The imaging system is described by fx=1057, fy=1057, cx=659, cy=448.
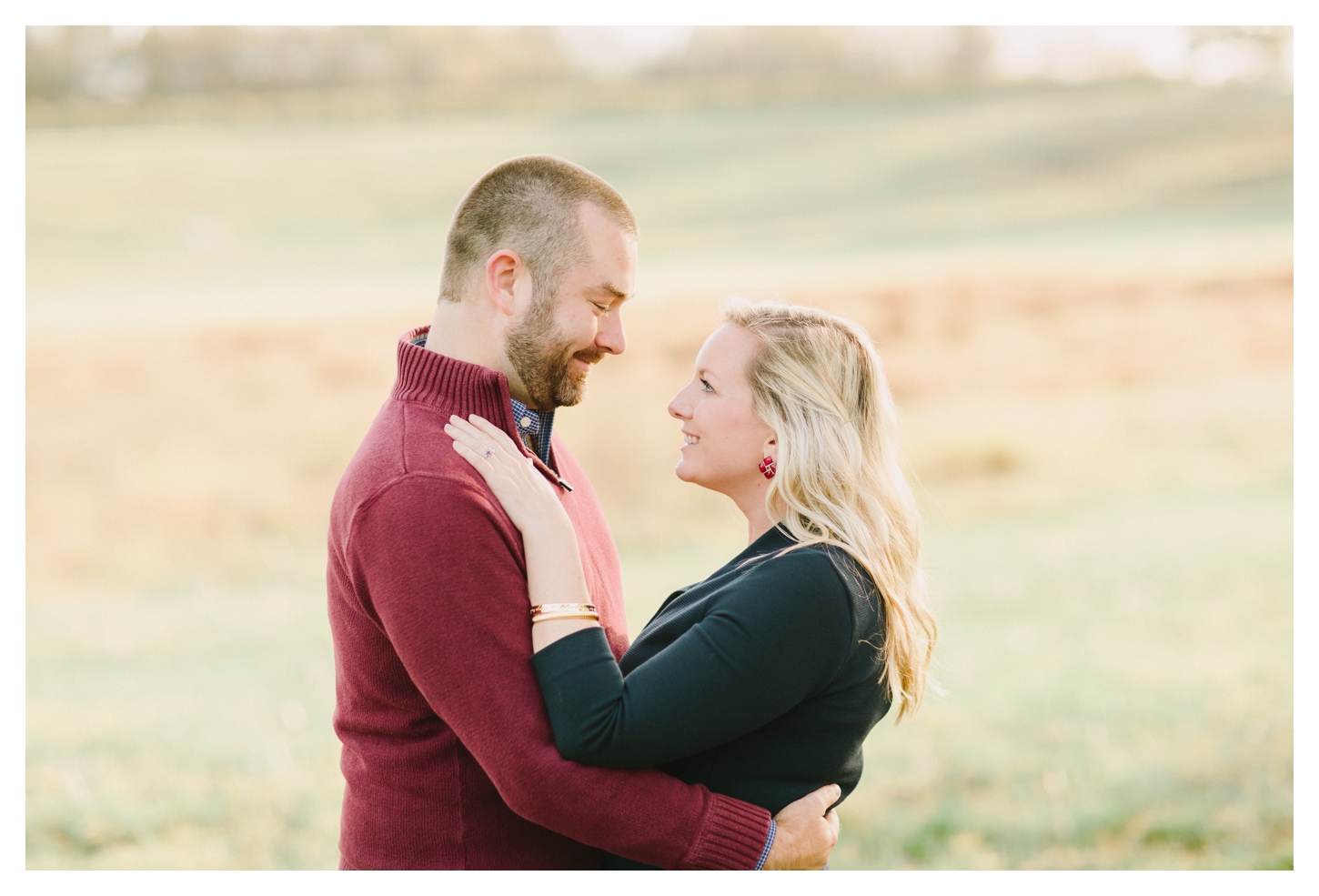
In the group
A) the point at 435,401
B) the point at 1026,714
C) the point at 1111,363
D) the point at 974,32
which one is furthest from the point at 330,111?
the point at 435,401

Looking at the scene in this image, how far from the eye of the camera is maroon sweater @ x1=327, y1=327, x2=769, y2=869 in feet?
5.88

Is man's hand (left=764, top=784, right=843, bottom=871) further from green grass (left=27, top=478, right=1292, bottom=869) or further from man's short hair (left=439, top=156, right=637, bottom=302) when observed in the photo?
green grass (left=27, top=478, right=1292, bottom=869)

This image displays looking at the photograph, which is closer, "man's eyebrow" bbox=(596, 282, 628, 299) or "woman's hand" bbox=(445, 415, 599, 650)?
"woman's hand" bbox=(445, 415, 599, 650)

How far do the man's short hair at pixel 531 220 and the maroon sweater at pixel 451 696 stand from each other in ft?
0.77

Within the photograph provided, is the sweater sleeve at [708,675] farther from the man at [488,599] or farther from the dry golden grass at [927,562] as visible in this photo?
the dry golden grass at [927,562]

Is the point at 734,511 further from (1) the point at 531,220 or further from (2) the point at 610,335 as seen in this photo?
(1) the point at 531,220

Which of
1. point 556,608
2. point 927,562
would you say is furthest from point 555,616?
point 927,562

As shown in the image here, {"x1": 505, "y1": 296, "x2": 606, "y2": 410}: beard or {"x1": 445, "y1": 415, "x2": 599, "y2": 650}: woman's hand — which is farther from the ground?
{"x1": 505, "y1": 296, "x2": 606, "y2": 410}: beard

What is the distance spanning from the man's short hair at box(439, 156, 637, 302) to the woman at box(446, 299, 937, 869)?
349 mm

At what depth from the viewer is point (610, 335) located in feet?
7.54

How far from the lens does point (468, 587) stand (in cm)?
181

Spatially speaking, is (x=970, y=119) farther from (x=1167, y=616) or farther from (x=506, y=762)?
(x=506, y=762)

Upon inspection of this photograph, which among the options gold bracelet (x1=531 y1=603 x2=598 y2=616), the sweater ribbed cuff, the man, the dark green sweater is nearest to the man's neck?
the man

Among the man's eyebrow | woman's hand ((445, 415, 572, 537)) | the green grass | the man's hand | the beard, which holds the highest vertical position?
the man's eyebrow
